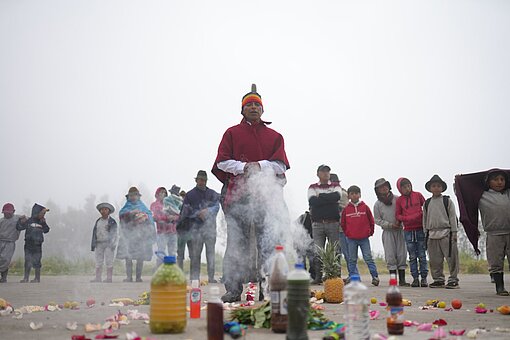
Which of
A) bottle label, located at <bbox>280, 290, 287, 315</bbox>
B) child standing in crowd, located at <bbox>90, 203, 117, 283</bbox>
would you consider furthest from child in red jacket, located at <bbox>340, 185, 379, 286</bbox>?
bottle label, located at <bbox>280, 290, 287, 315</bbox>

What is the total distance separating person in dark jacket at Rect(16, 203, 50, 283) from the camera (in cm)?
1162

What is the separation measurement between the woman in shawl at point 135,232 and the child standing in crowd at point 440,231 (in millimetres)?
6623

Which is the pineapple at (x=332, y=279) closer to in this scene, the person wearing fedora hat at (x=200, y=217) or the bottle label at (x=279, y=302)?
the bottle label at (x=279, y=302)

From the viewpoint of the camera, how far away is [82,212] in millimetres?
15312

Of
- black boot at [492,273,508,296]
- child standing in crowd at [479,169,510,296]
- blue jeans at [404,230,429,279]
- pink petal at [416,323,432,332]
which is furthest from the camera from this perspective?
blue jeans at [404,230,429,279]

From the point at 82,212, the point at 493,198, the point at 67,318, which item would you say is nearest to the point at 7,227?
the point at 82,212

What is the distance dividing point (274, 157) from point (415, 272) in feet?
17.4

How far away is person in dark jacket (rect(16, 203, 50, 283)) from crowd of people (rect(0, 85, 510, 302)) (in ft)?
0.09

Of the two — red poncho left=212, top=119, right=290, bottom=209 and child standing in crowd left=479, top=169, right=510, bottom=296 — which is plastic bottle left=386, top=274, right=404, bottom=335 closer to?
red poncho left=212, top=119, right=290, bottom=209

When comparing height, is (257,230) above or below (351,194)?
below

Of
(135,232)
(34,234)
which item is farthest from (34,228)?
(135,232)

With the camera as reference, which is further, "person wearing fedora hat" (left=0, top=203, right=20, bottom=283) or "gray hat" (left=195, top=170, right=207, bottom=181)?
"person wearing fedora hat" (left=0, top=203, right=20, bottom=283)

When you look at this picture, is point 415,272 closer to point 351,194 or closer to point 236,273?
point 351,194

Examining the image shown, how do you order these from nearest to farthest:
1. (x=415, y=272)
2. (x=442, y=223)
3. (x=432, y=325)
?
(x=432, y=325)
(x=442, y=223)
(x=415, y=272)
